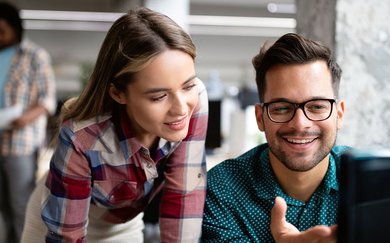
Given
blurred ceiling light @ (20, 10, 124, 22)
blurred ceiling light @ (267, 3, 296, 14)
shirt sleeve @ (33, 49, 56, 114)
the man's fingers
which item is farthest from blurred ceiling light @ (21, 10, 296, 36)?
the man's fingers

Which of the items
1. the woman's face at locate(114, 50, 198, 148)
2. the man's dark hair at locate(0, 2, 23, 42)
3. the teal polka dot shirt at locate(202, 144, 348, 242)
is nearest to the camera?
the woman's face at locate(114, 50, 198, 148)

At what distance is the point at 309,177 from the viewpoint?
1279 millimetres

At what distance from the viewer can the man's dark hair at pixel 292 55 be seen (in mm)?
1233

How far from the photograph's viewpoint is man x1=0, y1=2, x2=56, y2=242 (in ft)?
9.77

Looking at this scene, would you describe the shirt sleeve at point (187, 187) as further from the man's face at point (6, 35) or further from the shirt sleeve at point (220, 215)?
the man's face at point (6, 35)

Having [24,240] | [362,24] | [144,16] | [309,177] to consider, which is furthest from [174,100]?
[362,24]

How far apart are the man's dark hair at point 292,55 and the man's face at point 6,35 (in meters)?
2.06

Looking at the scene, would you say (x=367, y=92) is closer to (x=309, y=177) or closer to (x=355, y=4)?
(x=355, y=4)

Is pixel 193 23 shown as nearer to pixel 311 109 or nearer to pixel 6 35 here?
pixel 6 35

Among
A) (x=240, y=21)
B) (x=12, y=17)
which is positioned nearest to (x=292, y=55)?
(x=12, y=17)

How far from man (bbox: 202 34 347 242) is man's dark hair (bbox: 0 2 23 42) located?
6.55ft

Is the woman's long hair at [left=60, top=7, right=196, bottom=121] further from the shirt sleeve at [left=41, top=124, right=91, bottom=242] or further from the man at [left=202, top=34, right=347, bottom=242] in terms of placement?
the man at [left=202, top=34, right=347, bottom=242]

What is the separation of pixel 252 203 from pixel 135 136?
1.06 feet

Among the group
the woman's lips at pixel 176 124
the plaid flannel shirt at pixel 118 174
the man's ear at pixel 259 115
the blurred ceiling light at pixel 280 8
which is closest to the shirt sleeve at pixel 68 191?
the plaid flannel shirt at pixel 118 174
